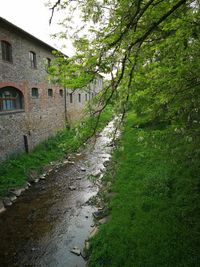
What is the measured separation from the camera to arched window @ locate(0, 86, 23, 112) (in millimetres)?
10608

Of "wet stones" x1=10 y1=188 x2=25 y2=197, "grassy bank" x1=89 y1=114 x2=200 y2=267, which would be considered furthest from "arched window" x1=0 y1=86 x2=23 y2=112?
"grassy bank" x1=89 y1=114 x2=200 y2=267

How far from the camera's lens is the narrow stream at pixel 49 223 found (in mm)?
5707

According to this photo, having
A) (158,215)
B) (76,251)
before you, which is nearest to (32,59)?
(76,251)

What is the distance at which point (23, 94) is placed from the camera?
1212 cm

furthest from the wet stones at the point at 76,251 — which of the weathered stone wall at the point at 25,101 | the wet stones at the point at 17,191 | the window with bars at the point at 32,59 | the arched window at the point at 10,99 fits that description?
the window with bars at the point at 32,59

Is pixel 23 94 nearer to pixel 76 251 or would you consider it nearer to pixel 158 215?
pixel 76 251

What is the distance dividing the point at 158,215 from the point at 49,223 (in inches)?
149

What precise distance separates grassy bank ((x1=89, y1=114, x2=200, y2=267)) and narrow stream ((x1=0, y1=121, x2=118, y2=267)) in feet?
3.29

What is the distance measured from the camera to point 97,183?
9.76 meters

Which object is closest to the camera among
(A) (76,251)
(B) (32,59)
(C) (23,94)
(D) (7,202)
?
(A) (76,251)

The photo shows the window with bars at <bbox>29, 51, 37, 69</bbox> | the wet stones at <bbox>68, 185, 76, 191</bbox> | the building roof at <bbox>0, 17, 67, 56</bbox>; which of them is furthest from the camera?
the window with bars at <bbox>29, 51, 37, 69</bbox>

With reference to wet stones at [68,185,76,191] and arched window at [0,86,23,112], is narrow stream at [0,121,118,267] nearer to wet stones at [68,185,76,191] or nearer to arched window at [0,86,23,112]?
wet stones at [68,185,76,191]

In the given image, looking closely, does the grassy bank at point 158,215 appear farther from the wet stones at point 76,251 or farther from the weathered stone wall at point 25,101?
the weathered stone wall at point 25,101

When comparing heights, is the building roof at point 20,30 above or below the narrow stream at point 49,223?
above
